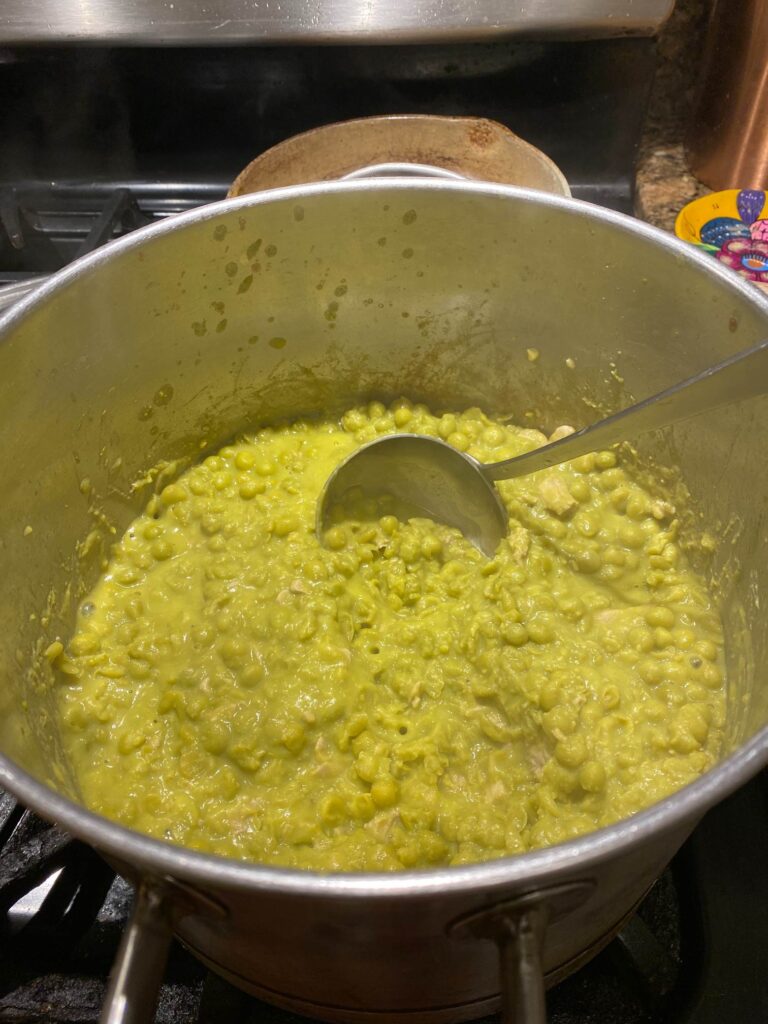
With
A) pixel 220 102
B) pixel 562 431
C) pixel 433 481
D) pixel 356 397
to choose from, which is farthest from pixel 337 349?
pixel 220 102

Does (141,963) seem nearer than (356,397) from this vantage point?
Yes

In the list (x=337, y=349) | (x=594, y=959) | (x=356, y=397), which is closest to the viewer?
(x=594, y=959)

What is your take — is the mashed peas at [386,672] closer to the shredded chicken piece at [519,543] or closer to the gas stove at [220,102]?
the shredded chicken piece at [519,543]

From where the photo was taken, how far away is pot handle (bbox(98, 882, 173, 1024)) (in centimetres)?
79

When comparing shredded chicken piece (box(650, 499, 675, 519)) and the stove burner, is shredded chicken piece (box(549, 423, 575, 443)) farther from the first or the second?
the stove burner

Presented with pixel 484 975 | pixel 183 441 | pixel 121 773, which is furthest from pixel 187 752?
pixel 183 441

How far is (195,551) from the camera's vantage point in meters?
1.81

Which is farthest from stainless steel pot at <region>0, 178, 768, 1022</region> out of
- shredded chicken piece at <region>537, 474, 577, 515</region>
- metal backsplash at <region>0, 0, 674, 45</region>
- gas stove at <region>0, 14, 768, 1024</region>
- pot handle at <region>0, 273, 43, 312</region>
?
metal backsplash at <region>0, 0, 674, 45</region>

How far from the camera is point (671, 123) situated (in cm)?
286

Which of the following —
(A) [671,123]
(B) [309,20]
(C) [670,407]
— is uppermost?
(B) [309,20]

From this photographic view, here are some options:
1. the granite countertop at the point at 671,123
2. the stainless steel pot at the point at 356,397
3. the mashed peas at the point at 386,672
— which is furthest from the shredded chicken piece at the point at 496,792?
the granite countertop at the point at 671,123

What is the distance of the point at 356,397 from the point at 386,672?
0.81 metres

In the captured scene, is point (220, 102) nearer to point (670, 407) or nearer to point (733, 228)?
point (733, 228)

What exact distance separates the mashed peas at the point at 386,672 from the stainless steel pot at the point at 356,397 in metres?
0.11
